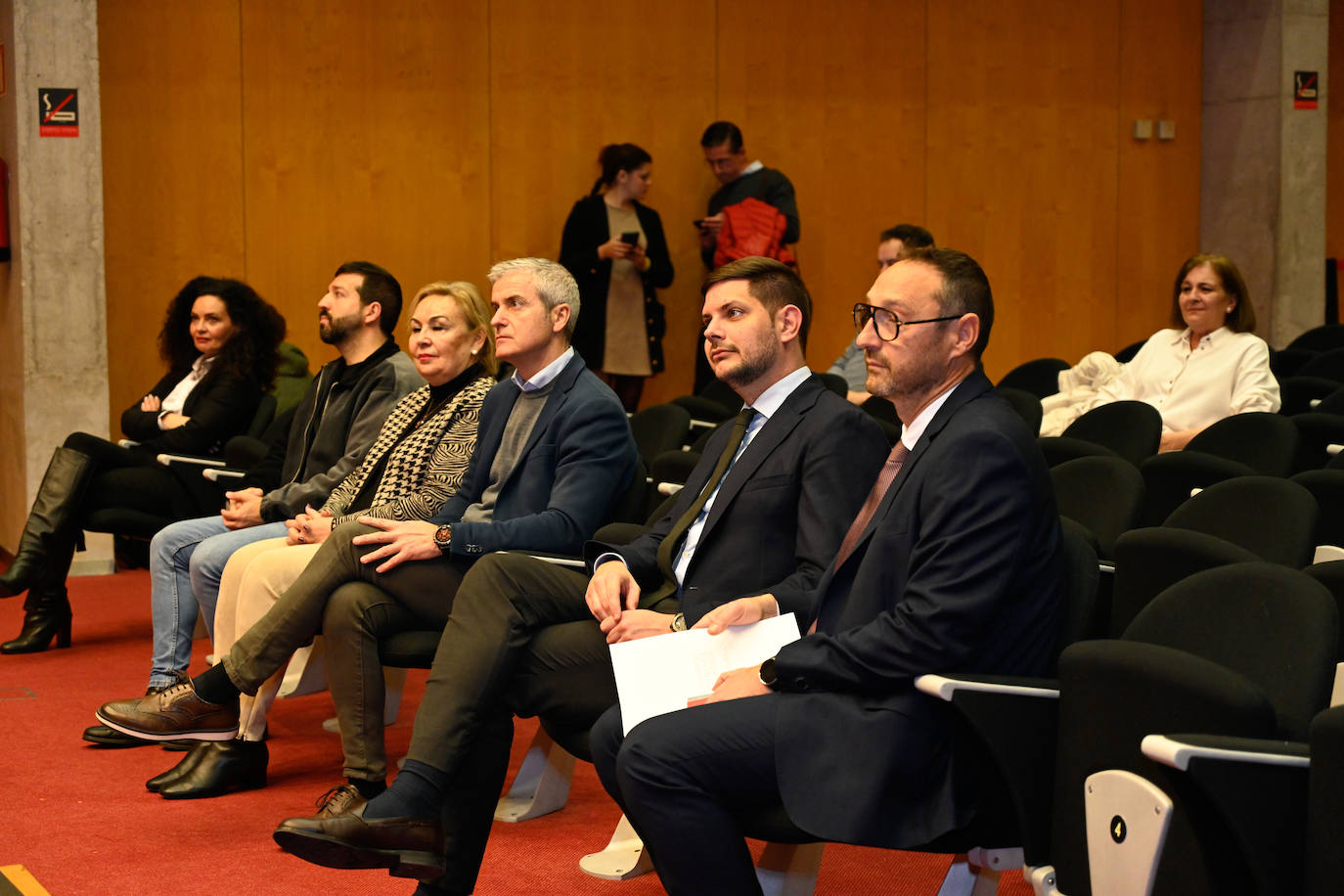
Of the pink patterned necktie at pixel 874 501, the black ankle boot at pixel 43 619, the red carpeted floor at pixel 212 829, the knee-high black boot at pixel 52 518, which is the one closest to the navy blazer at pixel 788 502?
the pink patterned necktie at pixel 874 501

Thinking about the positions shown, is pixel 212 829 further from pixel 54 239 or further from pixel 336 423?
pixel 54 239

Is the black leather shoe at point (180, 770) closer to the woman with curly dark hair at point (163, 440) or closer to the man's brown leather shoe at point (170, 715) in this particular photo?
the man's brown leather shoe at point (170, 715)

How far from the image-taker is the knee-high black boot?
4.86 m

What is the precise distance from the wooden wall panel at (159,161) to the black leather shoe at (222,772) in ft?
13.0

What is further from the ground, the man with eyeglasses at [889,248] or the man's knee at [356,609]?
the man with eyeglasses at [889,248]

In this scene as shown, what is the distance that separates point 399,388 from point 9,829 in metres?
1.58

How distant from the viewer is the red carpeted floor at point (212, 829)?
290cm

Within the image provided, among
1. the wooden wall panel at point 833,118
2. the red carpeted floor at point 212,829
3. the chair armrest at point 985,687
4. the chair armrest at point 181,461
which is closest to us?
the chair armrest at point 985,687

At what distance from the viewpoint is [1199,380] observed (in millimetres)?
5191

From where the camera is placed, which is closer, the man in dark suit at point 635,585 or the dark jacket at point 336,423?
the man in dark suit at point 635,585

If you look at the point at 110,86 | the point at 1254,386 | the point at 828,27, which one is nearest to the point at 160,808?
the point at 1254,386

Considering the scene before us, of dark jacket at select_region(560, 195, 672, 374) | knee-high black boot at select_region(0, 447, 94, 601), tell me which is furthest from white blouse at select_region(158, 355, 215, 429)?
dark jacket at select_region(560, 195, 672, 374)

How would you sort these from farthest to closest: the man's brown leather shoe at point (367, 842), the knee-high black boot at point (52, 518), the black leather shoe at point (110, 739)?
the knee-high black boot at point (52, 518) < the black leather shoe at point (110, 739) < the man's brown leather shoe at point (367, 842)

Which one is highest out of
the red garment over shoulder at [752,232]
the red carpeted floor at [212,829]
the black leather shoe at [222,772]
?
the red garment over shoulder at [752,232]
